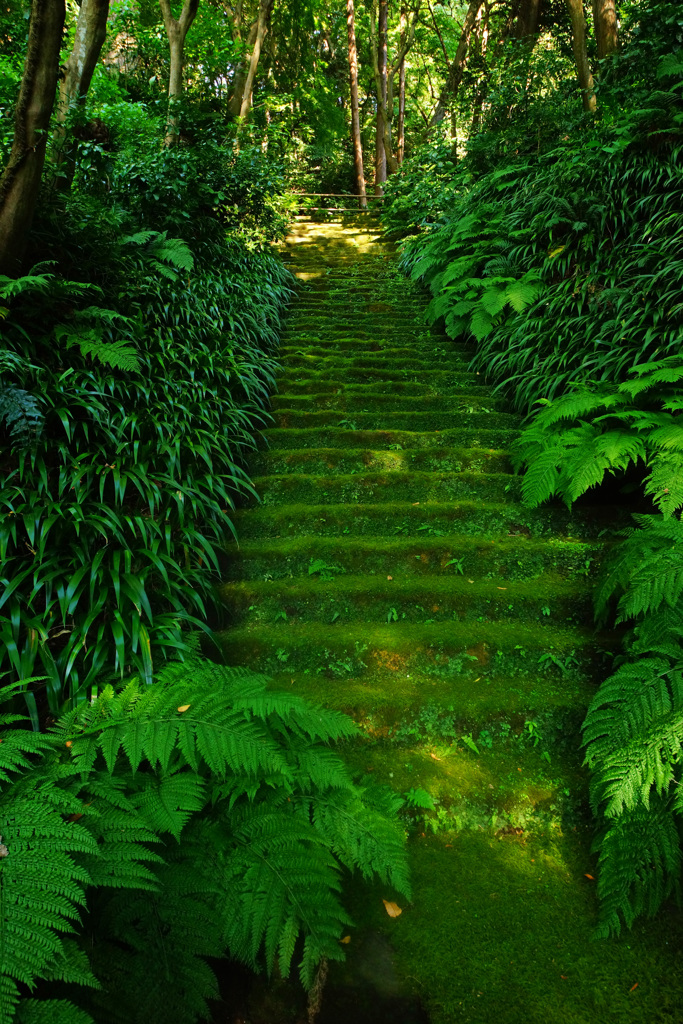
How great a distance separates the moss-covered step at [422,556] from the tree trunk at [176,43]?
572 centimetres

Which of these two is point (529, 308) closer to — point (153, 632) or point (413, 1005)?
point (153, 632)

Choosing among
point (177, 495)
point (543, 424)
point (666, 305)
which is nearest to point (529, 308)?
point (666, 305)

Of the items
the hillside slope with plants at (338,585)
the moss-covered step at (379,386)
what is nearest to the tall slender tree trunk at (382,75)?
the hillside slope with plants at (338,585)

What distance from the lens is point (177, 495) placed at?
2.92 metres

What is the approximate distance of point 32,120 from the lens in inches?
107

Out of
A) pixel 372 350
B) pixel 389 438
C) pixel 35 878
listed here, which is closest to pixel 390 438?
pixel 389 438

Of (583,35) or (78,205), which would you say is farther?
(583,35)

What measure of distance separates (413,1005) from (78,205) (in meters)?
4.55

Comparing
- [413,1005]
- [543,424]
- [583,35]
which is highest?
[583,35]

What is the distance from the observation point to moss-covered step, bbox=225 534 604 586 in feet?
9.85

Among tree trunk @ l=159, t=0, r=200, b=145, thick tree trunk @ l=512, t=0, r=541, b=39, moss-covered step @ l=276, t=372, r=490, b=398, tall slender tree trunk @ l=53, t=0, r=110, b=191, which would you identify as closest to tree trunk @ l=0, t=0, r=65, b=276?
tall slender tree trunk @ l=53, t=0, r=110, b=191

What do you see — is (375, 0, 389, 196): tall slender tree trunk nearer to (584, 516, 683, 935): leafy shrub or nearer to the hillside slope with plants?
the hillside slope with plants

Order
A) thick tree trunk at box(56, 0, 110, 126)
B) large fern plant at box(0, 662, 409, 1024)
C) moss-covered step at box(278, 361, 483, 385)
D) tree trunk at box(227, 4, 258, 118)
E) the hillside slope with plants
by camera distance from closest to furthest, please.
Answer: large fern plant at box(0, 662, 409, 1024), the hillside slope with plants, thick tree trunk at box(56, 0, 110, 126), moss-covered step at box(278, 361, 483, 385), tree trunk at box(227, 4, 258, 118)

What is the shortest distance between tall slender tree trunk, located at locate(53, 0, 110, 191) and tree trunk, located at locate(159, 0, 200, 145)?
203 centimetres
